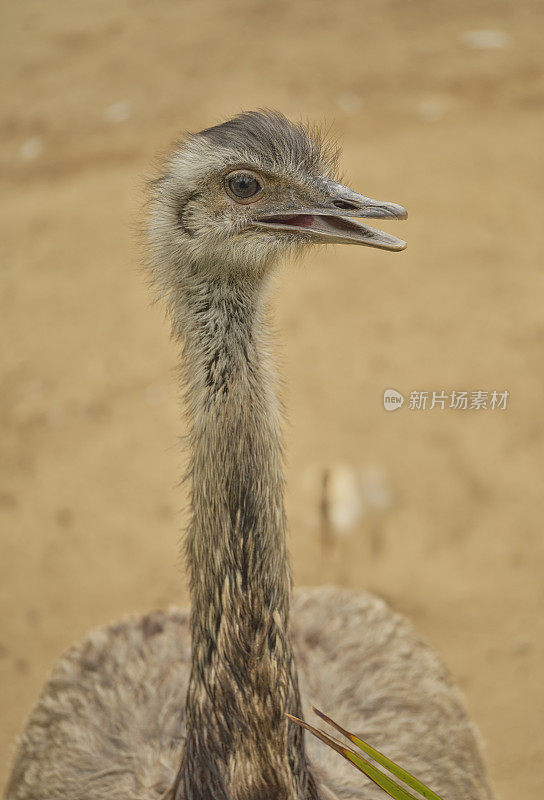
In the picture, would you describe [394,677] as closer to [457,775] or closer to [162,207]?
[457,775]

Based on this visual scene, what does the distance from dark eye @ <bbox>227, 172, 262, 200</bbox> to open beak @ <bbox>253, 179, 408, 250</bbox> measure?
63 millimetres

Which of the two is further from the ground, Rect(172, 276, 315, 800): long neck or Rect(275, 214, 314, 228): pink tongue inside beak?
Rect(275, 214, 314, 228): pink tongue inside beak

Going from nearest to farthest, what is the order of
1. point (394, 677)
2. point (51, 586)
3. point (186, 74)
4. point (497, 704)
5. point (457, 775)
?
point (457, 775)
point (394, 677)
point (497, 704)
point (51, 586)
point (186, 74)

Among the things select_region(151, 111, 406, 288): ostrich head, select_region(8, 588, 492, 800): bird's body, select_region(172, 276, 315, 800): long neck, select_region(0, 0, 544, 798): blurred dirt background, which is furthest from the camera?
select_region(0, 0, 544, 798): blurred dirt background

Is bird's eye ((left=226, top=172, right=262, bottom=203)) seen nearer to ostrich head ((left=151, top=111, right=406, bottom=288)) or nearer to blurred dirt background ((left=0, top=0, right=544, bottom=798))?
ostrich head ((left=151, top=111, right=406, bottom=288))

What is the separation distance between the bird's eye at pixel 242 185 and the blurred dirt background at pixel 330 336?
370mm

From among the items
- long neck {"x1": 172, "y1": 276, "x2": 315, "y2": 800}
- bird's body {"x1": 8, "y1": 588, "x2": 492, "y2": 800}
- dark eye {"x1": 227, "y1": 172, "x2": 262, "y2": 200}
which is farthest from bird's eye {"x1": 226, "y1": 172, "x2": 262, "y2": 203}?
bird's body {"x1": 8, "y1": 588, "x2": 492, "y2": 800}

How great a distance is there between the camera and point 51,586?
418 cm

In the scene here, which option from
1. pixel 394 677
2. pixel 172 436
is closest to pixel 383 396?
pixel 172 436

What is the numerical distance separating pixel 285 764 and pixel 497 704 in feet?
6.39

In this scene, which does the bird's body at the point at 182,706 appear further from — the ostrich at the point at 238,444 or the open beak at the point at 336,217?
the open beak at the point at 336,217

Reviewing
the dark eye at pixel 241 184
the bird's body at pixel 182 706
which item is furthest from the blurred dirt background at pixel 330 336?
the bird's body at pixel 182 706

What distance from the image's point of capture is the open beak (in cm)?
195

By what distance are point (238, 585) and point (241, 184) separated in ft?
2.91
